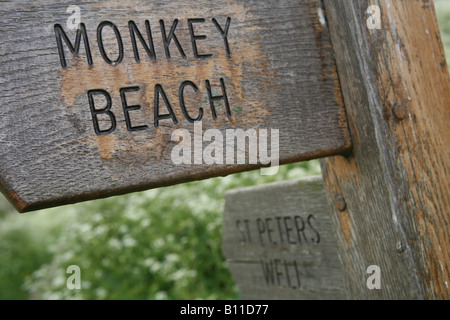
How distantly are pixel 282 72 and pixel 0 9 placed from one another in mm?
597

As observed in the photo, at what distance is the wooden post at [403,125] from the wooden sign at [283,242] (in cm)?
36

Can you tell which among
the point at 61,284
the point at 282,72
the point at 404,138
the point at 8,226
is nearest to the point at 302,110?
the point at 282,72

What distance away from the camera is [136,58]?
3.51 ft

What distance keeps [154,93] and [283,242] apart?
878 millimetres

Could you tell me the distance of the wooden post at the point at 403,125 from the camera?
1154mm

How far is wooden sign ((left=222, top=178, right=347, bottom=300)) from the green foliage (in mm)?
1377

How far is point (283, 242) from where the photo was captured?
1.76 meters
